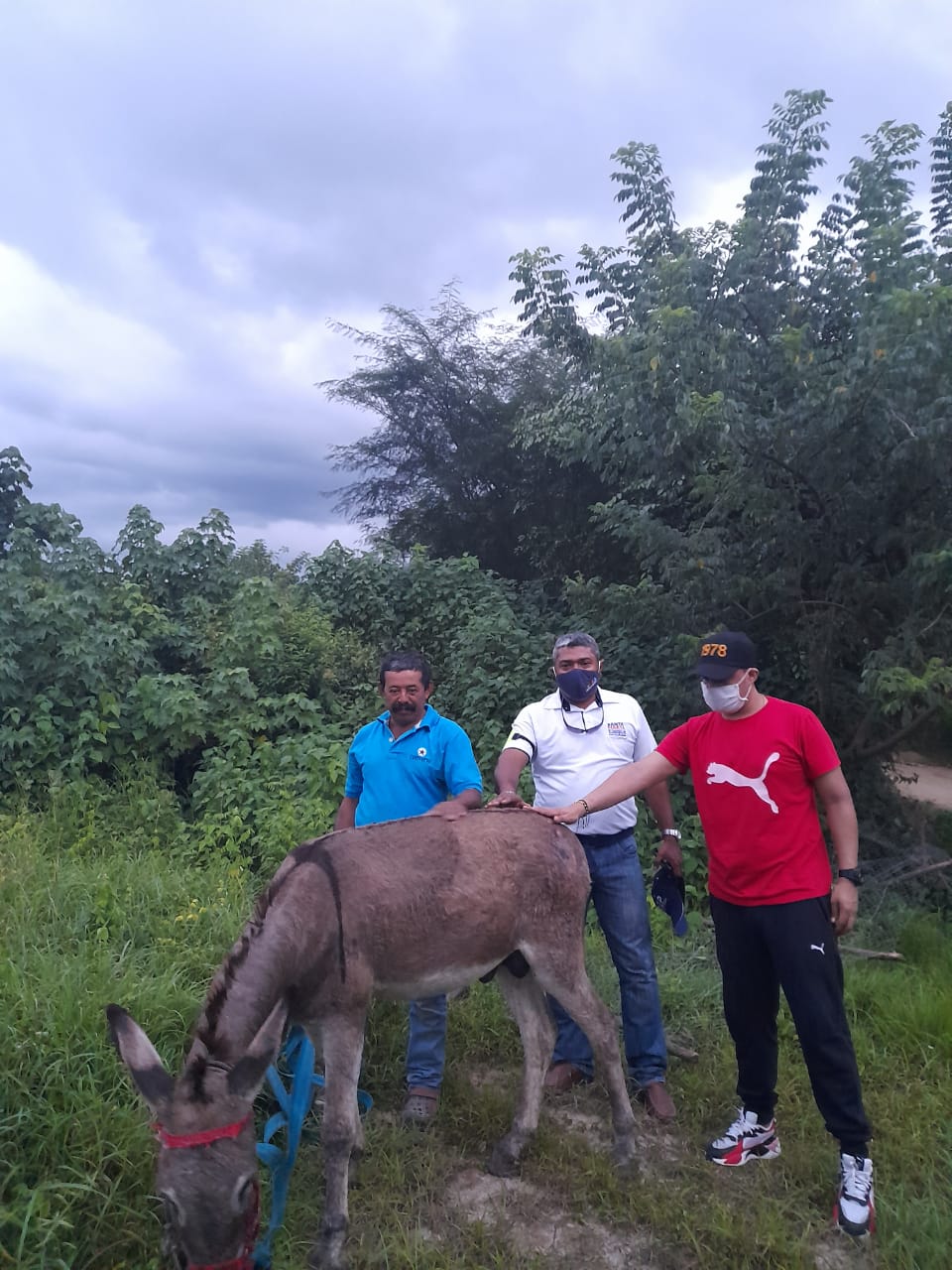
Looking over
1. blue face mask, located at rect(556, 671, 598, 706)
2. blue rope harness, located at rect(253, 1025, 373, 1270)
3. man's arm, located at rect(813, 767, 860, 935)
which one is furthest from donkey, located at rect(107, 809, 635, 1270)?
man's arm, located at rect(813, 767, 860, 935)

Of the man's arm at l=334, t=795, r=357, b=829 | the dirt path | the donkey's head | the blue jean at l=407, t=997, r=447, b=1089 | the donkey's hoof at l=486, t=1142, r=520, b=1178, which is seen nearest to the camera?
the donkey's head

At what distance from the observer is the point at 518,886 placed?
3400 millimetres

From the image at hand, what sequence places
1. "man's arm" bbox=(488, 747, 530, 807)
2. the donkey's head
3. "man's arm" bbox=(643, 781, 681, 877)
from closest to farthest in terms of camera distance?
the donkey's head, "man's arm" bbox=(488, 747, 530, 807), "man's arm" bbox=(643, 781, 681, 877)

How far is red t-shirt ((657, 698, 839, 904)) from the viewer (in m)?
3.07

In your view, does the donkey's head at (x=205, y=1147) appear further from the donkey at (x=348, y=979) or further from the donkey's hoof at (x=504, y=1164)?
the donkey's hoof at (x=504, y=1164)

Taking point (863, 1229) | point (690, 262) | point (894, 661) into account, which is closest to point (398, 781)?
point (863, 1229)

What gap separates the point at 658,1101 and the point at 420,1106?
3.54ft

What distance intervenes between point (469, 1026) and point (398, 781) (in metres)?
1.56

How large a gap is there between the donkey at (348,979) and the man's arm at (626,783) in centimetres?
19

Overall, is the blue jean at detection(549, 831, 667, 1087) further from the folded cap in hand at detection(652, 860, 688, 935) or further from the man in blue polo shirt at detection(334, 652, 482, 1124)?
the man in blue polo shirt at detection(334, 652, 482, 1124)

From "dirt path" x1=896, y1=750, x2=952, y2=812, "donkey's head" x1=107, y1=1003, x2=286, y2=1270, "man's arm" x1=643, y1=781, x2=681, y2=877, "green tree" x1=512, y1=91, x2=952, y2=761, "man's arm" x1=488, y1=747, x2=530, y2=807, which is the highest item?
"green tree" x1=512, y1=91, x2=952, y2=761

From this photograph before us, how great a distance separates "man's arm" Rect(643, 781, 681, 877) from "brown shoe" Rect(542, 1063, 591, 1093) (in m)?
1.11

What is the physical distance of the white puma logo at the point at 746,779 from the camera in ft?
10.1

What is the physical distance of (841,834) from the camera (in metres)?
3.09
